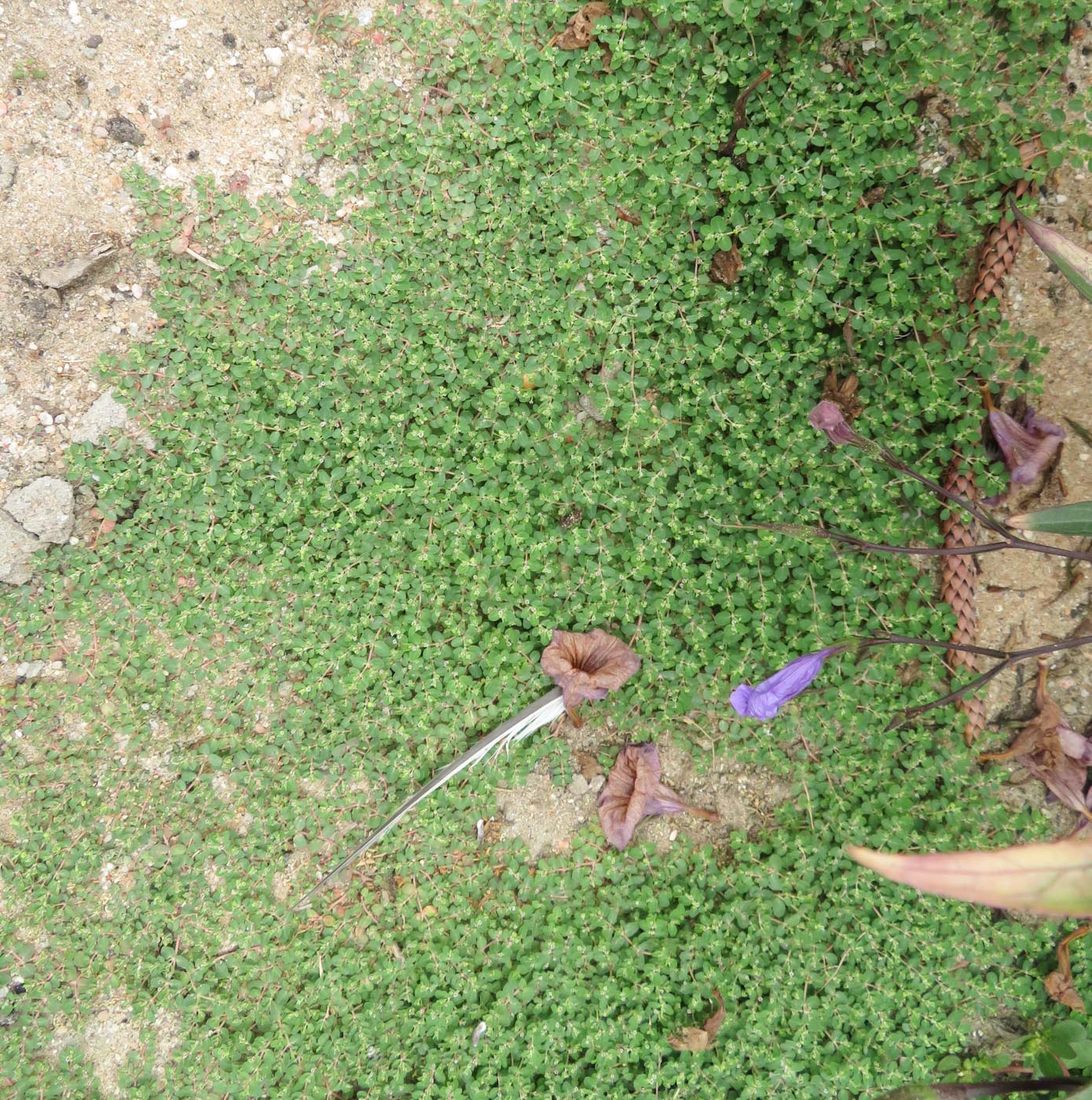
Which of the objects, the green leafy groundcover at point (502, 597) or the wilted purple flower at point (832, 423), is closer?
the wilted purple flower at point (832, 423)

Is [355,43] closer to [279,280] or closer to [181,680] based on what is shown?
[279,280]

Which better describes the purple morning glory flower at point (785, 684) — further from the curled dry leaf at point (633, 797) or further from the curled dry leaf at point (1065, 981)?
the curled dry leaf at point (1065, 981)

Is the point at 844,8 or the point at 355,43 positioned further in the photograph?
the point at 355,43

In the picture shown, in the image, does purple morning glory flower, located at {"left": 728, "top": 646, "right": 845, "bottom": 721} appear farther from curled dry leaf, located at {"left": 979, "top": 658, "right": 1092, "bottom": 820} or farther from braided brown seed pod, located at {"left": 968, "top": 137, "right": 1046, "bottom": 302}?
braided brown seed pod, located at {"left": 968, "top": 137, "right": 1046, "bottom": 302}

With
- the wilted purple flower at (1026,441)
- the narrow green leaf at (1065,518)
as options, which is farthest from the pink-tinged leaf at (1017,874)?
the wilted purple flower at (1026,441)

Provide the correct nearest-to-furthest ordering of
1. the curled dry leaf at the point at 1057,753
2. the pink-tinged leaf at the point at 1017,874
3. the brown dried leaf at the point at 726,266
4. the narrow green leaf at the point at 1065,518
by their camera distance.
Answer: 1. the pink-tinged leaf at the point at 1017,874
2. the narrow green leaf at the point at 1065,518
3. the curled dry leaf at the point at 1057,753
4. the brown dried leaf at the point at 726,266

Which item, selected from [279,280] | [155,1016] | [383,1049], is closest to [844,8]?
[279,280]
